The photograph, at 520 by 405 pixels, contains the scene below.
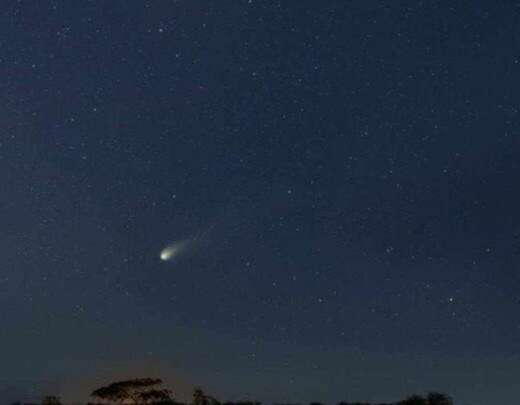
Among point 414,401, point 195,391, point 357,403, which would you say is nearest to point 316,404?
point 357,403

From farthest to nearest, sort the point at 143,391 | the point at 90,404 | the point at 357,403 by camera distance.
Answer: the point at 143,391
the point at 90,404
the point at 357,403

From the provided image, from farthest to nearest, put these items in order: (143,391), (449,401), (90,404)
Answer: (143,391), (90,404), (449,401)

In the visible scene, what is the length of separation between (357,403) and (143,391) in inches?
1131

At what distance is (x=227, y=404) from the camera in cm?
7081

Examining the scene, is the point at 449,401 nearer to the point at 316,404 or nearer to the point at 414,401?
the point at 414,401

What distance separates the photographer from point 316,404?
6500 cm

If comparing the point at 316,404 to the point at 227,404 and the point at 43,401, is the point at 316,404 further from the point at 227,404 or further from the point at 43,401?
the point at 43,401

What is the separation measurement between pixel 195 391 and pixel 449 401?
85.1 ft

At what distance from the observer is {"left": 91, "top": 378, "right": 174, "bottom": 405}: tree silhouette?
81938 mm

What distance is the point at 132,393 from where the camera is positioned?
8312cm

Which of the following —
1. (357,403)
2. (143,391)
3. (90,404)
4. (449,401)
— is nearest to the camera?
(357,403)

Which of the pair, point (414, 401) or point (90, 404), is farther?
point (90, 404)

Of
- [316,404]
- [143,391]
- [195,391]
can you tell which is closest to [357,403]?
[316,404]

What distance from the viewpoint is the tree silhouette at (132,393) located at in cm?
8194
